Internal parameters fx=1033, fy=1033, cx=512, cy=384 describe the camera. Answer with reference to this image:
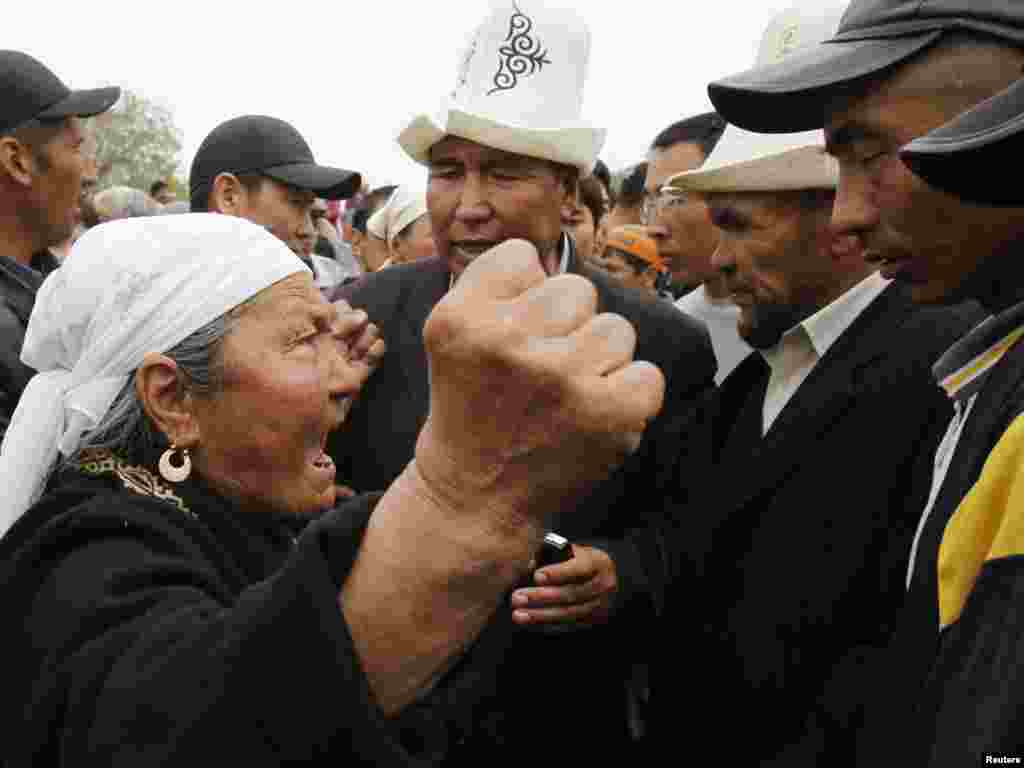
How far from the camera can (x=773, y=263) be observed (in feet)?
9.50

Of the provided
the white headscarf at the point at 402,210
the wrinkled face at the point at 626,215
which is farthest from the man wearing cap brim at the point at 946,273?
the wrinkled face at the point at 626,215

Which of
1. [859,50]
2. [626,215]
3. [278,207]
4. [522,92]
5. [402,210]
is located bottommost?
[626,215]

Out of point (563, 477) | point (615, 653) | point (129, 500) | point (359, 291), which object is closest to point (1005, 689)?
point (563, 477)

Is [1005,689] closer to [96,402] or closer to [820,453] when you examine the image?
[820,453]

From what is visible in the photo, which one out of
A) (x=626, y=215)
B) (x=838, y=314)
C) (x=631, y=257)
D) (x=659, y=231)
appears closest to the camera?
(x=838, y=314)

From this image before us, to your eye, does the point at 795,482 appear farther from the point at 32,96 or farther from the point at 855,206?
the point at 32,96

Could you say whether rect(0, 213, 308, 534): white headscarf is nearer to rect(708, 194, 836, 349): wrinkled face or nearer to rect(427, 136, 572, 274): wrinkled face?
rect(427, 136, 572, 274): wrinkled face

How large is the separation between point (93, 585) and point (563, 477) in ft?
2.38

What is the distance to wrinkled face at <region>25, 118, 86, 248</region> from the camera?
12.6 feet

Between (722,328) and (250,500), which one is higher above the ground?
(250,500)

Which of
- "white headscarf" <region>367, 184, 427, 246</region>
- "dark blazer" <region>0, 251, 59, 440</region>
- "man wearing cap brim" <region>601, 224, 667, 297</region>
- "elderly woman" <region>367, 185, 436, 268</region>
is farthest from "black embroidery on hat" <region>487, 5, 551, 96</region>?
"man wearing cap brim" <region>601, 224, 667, 297</region>

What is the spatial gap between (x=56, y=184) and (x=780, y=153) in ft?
8.67

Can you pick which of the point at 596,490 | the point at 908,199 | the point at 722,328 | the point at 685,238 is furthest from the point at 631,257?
the point at 908,199

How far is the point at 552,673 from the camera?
271 centimetres
